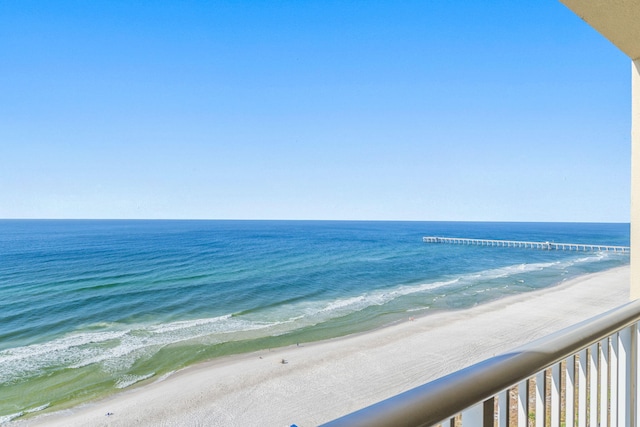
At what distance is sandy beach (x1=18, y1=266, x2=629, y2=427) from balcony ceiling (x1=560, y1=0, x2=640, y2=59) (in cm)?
627

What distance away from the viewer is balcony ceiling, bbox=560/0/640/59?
142 cm

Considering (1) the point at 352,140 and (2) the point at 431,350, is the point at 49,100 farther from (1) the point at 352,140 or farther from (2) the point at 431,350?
(2) the point at 431,350

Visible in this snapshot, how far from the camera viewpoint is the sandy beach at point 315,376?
6.50m

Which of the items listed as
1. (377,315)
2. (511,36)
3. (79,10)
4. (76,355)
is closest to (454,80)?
(511,36)

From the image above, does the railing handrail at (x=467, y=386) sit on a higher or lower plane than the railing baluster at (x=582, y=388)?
higher

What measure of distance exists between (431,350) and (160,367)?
264 inches

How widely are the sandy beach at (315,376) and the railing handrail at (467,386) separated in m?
6.09

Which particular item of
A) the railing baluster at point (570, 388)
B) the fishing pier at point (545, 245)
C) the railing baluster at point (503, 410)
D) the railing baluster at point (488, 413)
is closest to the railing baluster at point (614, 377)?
the railing baluster at point (570, 388)

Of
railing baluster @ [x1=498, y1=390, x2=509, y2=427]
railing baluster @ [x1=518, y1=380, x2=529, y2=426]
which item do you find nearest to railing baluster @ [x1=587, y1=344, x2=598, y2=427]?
railing baluster @ [x1=518, y1=380, x2=529, y2=426]

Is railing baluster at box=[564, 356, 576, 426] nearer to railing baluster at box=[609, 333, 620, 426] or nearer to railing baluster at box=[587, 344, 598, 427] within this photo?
railing baluster at box=[587, 344, 598, 427]

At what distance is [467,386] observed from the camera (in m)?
0.59

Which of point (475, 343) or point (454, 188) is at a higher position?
point (454, 188)

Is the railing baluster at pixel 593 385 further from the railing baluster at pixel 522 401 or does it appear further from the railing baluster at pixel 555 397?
the railing baluster at pixel 522 401

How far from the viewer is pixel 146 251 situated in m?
31.1
